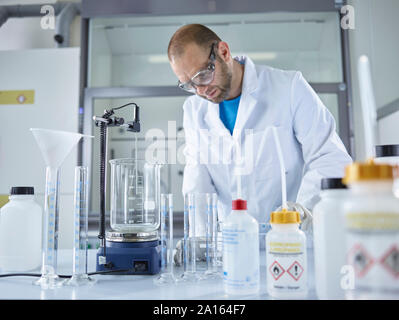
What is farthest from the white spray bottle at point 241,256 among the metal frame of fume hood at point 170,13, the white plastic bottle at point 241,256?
the metal frame of fume hood at point 170,13

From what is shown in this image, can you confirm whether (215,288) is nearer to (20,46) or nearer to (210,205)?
(210,205)

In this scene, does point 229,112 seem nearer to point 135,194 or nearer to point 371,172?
point 135,194

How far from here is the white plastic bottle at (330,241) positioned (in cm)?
58

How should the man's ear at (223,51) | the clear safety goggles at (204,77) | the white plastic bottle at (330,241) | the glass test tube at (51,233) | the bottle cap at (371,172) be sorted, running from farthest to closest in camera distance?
the man's ear at (223,51), the clear safety goggles at (204,77), the glass test tube at (51,233), the white plastic bottle at (330,241), the bottle cap at (371,172)

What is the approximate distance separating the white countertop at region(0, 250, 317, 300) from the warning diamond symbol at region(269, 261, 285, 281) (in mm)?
45

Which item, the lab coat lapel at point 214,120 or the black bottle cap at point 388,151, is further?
the lab coat lapel at point 214,120

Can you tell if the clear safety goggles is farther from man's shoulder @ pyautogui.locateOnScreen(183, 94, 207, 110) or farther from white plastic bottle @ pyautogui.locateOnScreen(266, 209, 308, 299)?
white plastic bottle @ pyautogui.locateOnScreen(266, 209, 308, 299)

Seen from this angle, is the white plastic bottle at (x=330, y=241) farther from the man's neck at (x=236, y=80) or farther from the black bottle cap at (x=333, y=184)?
the man's neck at (x=236, y=80)

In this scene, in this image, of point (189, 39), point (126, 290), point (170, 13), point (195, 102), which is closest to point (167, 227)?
point (126, 290)

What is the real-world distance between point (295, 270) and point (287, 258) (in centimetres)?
3

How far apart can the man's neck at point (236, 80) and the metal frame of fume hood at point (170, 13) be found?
3.31 ft

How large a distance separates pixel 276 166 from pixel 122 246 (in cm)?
102

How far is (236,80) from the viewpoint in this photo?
5.85 feet

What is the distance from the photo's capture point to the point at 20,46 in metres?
3.24
